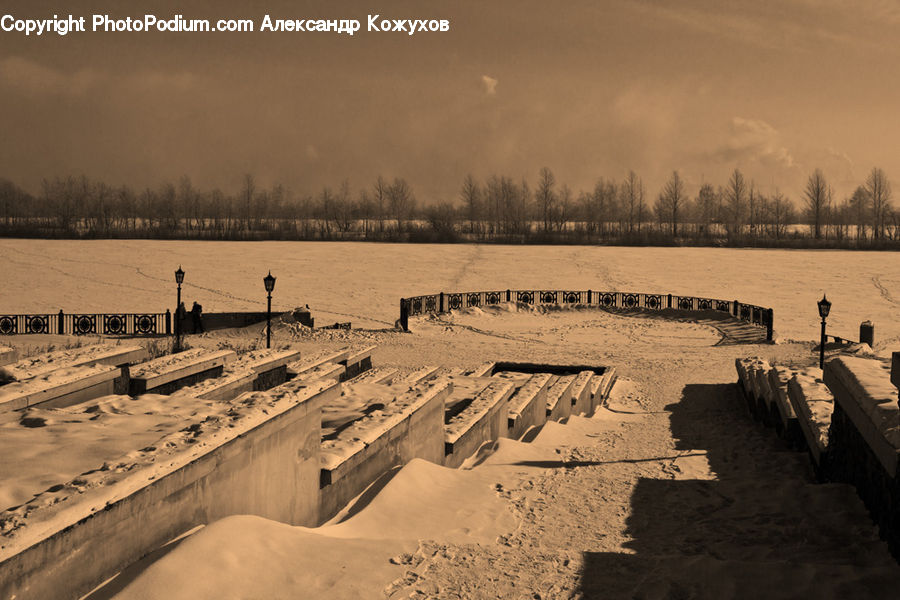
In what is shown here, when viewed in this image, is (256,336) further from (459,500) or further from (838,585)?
(838,585)

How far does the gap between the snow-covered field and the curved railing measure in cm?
136

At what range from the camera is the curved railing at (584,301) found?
107 ft

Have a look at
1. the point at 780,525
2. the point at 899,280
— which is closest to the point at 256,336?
the point at 780,525

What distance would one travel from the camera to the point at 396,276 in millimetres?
48344

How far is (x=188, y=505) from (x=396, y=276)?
43.9 metres

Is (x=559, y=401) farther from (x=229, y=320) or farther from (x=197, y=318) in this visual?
(x=229, y=320)

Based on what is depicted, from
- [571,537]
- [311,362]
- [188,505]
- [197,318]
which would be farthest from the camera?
[197,318]

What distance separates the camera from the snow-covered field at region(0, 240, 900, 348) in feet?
121

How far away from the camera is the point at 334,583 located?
4.31 meters

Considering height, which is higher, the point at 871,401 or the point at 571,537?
the point at 871,401

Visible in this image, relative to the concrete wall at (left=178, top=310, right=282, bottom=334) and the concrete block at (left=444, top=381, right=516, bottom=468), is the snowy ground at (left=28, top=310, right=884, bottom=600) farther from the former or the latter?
the concrete wall at (left=178, top=310, right=282, bottom=334)

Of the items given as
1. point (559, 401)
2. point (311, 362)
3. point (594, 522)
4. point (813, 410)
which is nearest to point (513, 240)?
point (559, 401)

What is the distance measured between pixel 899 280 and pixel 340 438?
50485 millimetres

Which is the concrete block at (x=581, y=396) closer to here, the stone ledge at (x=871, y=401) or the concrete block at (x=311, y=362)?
the concrete block at (x=311, y=362)
